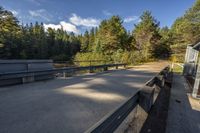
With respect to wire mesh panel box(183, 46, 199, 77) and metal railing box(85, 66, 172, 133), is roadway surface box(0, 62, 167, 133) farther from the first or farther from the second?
wire mesh panel box(183, 46, 199, 77)

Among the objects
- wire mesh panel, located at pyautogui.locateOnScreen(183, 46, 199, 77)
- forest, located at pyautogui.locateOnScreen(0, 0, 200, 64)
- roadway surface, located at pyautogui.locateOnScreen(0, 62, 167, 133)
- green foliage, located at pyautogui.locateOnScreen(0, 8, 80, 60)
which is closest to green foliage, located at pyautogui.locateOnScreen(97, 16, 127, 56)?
forest, located at pyautogui.locateOnScreen(0, 0, 200, 64)

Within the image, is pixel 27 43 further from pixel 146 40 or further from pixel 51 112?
pixel 51 112

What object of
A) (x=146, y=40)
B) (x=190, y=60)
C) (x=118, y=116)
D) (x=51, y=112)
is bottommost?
(x=51, y=112)

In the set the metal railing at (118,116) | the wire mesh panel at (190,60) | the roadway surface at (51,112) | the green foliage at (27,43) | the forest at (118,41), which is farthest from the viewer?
the green foliage at (27,43)

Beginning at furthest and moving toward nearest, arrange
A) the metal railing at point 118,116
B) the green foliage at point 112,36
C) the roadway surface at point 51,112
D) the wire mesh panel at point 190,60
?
the green foliage at point 112,36
the wire mesh panel at point 190,60
the roadway surface at point 51,112
the metal railing at point 118,116

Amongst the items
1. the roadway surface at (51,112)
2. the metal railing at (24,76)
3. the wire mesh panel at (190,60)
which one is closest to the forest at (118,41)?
the wire mesh panel at (190,60)

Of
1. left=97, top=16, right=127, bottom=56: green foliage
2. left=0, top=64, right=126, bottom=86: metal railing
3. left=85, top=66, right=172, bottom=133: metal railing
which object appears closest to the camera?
left=85, top=66, right=172, bottom=133: metal railing

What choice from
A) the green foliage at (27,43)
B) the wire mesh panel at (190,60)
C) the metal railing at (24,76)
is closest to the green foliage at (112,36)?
the green foliage at (27,43)

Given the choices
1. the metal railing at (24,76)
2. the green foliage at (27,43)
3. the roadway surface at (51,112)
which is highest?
the green foliage at (27,43)

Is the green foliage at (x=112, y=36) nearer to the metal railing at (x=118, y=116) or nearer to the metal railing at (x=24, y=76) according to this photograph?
the metal railing at (x=24, y=76)

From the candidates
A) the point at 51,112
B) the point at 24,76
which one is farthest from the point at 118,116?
the point at 24,76

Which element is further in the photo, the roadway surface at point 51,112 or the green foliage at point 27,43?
the green foliage at point 27,43

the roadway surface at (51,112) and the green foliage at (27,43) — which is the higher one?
the green foliage at (27,43)

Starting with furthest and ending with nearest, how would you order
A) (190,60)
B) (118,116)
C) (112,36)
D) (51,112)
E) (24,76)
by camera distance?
(112,36) → (190,60) → (24,76) → (51,112) → (118,116)
